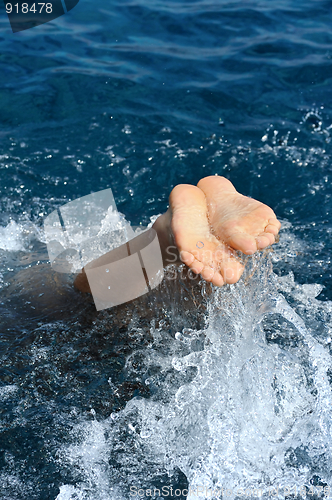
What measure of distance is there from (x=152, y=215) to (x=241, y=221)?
5.17 feet

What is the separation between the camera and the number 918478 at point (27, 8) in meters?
5.69

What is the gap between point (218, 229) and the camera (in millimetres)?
2066

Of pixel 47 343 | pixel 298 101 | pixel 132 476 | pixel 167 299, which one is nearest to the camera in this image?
pixel 132 476

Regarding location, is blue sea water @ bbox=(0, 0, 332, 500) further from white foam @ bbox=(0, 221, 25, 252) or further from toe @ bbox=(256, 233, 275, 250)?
toe @ bbox=(256, 233, 275, 250)

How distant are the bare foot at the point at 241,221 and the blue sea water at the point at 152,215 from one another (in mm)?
435

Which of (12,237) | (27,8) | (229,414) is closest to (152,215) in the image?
(12,237)

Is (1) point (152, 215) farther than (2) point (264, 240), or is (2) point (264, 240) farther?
(1) point (152, 215)

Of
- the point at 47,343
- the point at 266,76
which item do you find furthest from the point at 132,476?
the point at 266,76

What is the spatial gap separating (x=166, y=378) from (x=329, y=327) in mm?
1027

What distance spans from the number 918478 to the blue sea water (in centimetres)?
21

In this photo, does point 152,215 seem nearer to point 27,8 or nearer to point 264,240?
point 264,240

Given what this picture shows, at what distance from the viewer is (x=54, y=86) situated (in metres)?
4.54

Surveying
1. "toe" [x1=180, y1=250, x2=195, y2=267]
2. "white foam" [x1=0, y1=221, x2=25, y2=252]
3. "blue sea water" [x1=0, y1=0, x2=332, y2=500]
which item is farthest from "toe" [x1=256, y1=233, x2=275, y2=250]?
"white foam" [x1=0, y1=221, x2=25, y2=252]

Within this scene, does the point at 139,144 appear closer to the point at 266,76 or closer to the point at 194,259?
the point at 266,76
